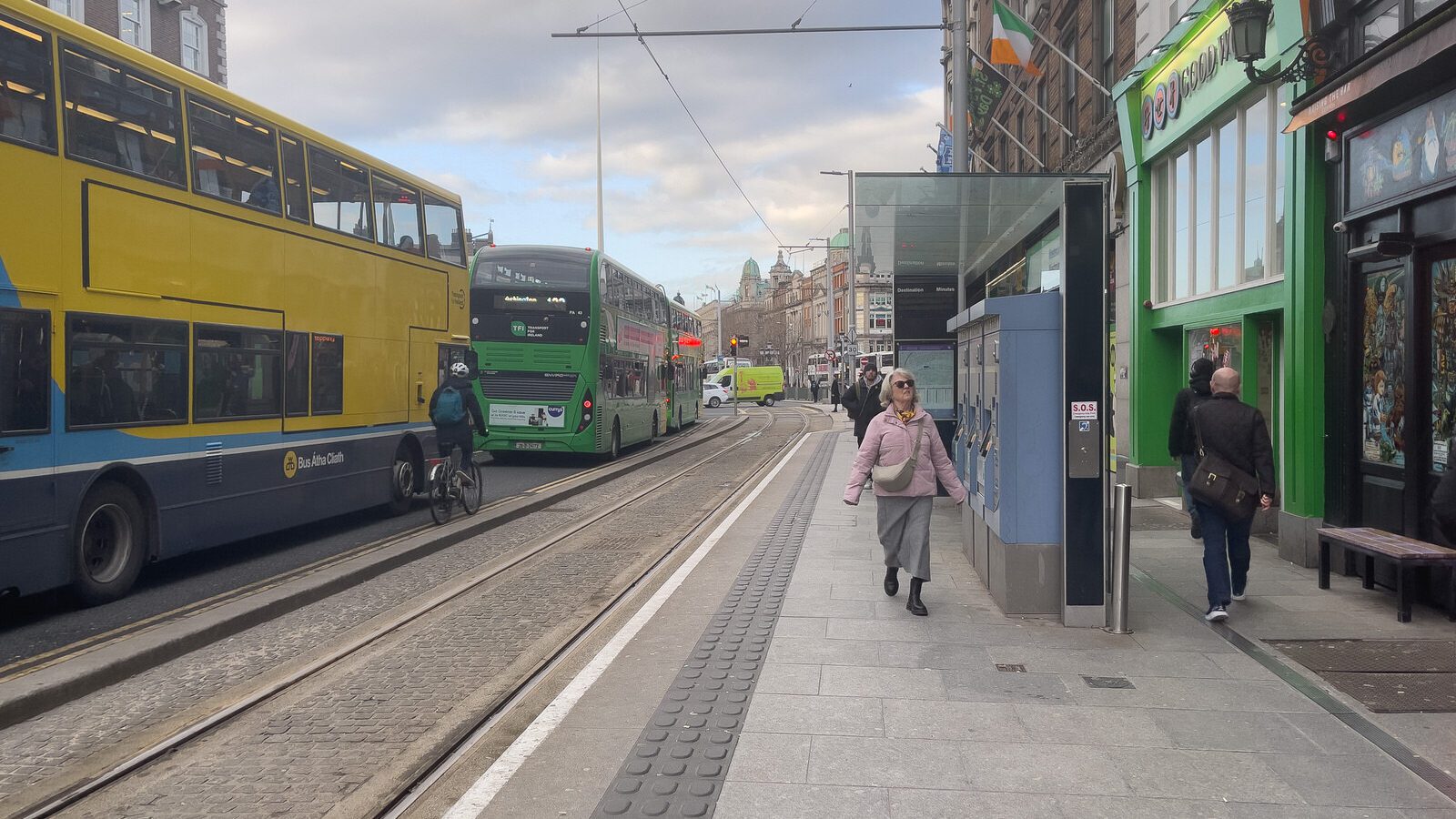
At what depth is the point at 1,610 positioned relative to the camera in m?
7.70

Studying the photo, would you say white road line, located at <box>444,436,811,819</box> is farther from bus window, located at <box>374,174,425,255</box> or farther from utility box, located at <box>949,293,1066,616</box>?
bus window, located at <box>374,174,425,255</box>

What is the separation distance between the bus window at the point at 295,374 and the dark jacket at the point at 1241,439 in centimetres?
799

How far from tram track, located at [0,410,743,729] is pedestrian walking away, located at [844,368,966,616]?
4.24 m

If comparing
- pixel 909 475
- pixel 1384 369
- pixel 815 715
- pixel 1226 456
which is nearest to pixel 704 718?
pixel 815 715

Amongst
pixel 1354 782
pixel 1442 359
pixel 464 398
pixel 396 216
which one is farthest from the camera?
pixel 396 216

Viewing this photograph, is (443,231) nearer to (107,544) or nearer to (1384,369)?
(107,544)

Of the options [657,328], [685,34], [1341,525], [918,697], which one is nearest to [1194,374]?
[1341,525]

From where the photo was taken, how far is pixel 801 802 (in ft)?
13.4

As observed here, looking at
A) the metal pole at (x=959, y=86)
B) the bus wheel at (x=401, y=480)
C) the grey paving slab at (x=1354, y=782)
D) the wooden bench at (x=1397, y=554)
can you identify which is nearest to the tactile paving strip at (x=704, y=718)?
the grey paving slab at (x=1354, y=782)

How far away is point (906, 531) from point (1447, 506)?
341 cm

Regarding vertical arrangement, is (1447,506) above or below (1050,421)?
below

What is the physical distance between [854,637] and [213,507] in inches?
222

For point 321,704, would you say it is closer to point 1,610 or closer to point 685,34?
point 1,610

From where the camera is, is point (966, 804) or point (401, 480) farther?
point (401, 480)
